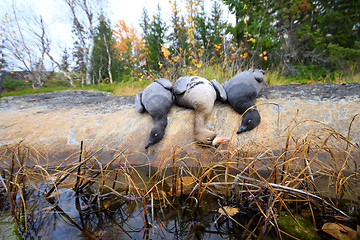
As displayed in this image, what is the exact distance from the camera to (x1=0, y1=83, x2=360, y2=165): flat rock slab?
77.9 inches

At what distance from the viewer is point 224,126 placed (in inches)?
88.2

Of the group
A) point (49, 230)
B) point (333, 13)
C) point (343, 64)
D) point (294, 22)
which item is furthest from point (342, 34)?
point (49, 230)

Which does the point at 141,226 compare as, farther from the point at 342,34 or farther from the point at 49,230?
the point at 342,34

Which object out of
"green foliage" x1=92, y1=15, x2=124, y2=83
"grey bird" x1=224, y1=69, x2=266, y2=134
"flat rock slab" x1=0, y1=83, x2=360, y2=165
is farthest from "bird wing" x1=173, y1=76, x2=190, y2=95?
"green foliage" x1=92, y1=15, x2=124, y2=83

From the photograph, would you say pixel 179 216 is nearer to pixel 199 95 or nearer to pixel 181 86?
pixel 199 95

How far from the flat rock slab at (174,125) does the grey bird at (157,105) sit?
166 mm

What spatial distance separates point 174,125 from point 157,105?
1.16 feet

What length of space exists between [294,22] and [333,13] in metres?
3.99

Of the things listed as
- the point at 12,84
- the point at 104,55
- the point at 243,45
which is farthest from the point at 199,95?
the point at 12,84

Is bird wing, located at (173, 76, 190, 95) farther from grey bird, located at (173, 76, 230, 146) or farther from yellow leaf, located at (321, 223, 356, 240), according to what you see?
yellow leaf, located at (321, 223, 356, 240)

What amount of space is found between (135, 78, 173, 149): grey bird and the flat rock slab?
0.54 ft

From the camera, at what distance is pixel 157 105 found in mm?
2240

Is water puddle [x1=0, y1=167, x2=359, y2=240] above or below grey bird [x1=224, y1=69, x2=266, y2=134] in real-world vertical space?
below

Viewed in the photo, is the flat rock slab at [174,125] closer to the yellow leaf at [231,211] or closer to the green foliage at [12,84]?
the yellow leaf at [231,211]
